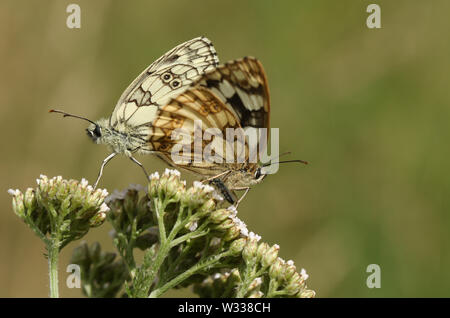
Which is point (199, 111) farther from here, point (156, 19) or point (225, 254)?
point (156, 19)

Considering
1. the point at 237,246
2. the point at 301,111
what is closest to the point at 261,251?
the point at 237,246

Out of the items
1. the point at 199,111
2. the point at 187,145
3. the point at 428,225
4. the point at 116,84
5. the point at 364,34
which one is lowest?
the point at 428,225

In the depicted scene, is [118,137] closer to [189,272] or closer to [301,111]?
[189,272]

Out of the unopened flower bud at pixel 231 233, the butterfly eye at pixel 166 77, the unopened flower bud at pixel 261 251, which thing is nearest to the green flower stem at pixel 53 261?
the unopened flower bud at pixel 231 233

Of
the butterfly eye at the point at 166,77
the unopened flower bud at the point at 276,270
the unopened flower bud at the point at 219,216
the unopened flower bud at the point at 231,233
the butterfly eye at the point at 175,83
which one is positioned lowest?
the unopened flower bud at the point at 276,270

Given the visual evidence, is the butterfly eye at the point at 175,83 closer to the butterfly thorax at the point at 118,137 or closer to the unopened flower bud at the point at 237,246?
the butterfly thorax at the point at 118,137

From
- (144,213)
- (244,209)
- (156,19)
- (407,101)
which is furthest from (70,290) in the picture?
(407,101)

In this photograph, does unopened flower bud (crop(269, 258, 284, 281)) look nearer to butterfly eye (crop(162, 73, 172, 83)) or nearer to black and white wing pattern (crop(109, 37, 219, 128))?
black and white wing pattern (crop(109, 37, 219, 128))
